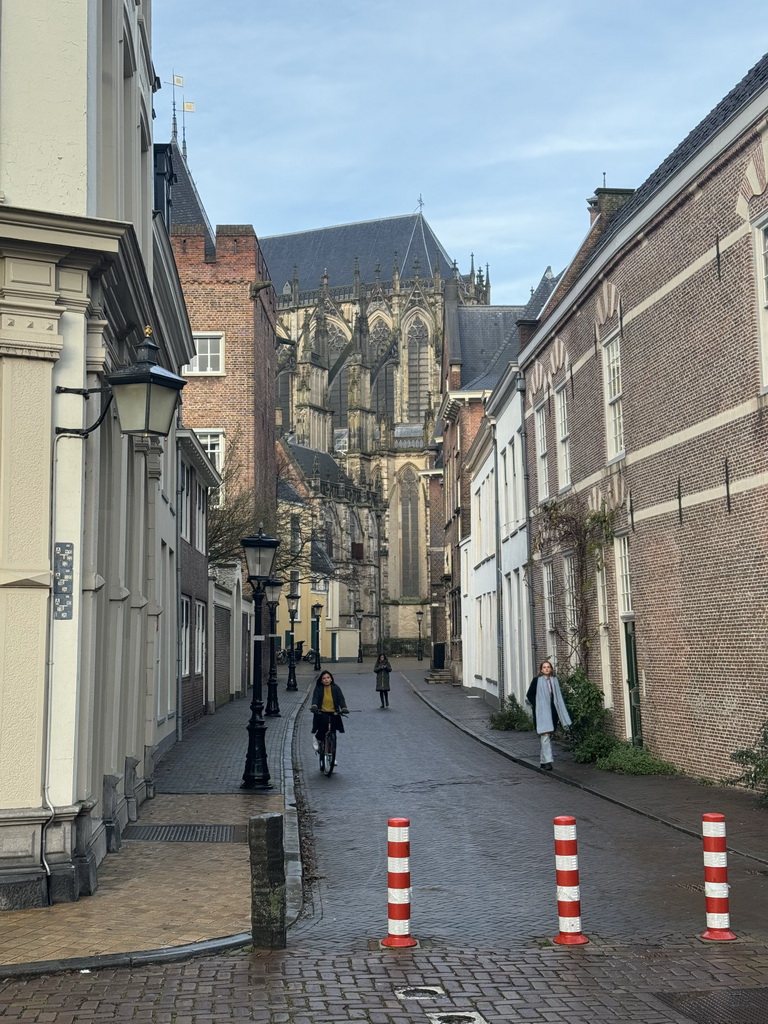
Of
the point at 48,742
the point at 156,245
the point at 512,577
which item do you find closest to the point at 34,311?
the point at 48,742

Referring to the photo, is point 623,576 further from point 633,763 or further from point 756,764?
point 756,764

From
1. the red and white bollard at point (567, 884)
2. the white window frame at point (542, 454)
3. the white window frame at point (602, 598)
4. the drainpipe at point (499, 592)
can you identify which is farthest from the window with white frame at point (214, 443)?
the red and white bollard at point (567, 884)

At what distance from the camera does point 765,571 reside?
12.9m

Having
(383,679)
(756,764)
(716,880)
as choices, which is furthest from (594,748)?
(383,679)

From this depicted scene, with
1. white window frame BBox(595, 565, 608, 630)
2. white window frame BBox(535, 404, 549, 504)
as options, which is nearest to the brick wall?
white window frame BBox(535, 404, 549, 504)

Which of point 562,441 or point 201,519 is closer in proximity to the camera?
point 562,441

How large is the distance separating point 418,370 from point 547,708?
78.6 metres

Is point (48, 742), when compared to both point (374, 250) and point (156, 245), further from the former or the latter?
point (374, 250)

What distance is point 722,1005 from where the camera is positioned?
5793mm

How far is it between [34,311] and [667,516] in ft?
31.9

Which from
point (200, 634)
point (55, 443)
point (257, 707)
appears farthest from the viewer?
point (200, 634)

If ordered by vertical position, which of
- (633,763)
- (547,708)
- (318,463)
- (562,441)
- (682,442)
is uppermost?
(318,463)

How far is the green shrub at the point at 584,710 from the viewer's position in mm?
18172

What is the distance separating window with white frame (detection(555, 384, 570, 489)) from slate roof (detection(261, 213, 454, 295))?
76210 millimetres
